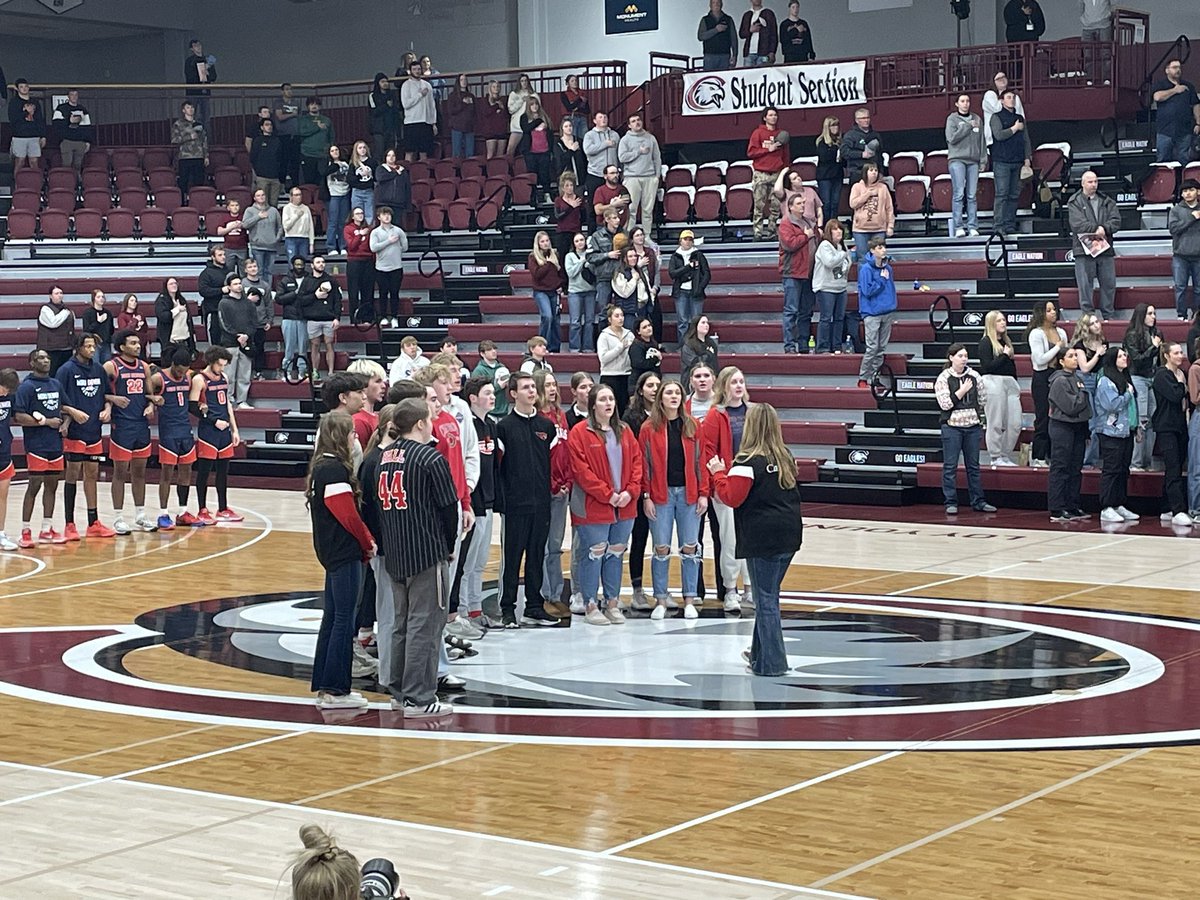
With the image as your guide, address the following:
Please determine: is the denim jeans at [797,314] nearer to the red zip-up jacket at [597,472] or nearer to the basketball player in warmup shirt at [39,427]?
the basketball player in warmup shirt at [39,427]

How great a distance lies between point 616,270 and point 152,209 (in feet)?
35.0

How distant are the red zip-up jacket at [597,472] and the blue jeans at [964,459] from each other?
650 centimetres

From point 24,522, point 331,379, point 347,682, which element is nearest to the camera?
point 347,682

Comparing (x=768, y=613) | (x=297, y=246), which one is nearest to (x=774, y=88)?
(x=297, y=246)

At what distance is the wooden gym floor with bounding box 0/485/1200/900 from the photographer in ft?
20.6

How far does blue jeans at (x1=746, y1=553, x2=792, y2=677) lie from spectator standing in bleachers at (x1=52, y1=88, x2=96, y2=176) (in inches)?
917

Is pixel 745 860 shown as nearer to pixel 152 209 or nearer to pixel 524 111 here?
pixel 524 111

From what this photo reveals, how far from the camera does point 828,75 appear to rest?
985 inches

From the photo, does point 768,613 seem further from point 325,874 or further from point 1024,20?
point 1024,20

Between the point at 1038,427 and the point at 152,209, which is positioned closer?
the point at 1038,427

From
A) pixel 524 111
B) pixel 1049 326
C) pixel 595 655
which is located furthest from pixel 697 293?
pixel 595 655

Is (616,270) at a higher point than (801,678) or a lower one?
higher

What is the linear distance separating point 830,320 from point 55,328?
10451 mm

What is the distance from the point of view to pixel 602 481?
437 inches
